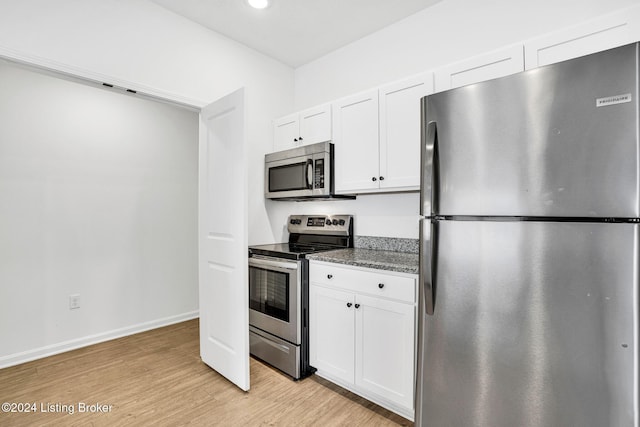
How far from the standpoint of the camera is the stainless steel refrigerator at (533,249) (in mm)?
926

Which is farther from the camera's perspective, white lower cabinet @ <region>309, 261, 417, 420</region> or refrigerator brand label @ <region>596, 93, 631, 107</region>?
white lower cabinet @ <region>309, 261, 417, 420</region>

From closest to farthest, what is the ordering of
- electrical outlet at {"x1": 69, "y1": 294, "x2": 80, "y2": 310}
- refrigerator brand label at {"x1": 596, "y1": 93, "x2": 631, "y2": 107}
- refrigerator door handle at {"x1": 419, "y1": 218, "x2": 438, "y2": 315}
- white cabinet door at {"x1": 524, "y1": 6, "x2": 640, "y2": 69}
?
refrigerator brand label at {"x1": 596, "y1": 93, "x2": 631, "y2": 107} < refrigerator door handle at {"x1": 419, "y1": 218, "x2": 438, "y2": 315} < white cabinet door at {"x1": 524, "y1": 6, "x2": 640, "y2": 69} < electrical outlet at {"x1": 69, "y1": 294, "x2": 80, "y2": 310}

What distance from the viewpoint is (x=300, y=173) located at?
2752mm

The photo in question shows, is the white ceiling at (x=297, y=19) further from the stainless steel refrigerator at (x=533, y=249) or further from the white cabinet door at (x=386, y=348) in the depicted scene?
the white cabinet door at (x=386, y=348)

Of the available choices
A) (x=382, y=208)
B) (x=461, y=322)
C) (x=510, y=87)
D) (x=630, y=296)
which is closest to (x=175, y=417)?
(x=461, y=322)

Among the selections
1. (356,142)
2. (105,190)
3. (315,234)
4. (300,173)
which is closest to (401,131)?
(356,142)

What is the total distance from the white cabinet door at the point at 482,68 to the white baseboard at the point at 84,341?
3476mm

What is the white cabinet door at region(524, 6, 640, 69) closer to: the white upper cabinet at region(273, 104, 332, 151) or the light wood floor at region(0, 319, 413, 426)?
the white upper cabinet at region(273, 104, 332, 151)

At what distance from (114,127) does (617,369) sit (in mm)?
3915

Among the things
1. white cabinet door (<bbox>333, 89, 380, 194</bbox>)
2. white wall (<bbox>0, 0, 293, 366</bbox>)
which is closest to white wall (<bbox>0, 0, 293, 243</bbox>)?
white wall (<bbox>0, 0, 293, 366</bbox>)

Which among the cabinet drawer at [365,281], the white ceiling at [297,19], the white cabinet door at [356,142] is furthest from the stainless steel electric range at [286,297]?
the white ceiling at [297,19]

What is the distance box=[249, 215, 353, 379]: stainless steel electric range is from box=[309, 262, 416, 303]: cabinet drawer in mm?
128

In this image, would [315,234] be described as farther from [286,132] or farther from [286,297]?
[286,132]

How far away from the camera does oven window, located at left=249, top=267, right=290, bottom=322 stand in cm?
237
